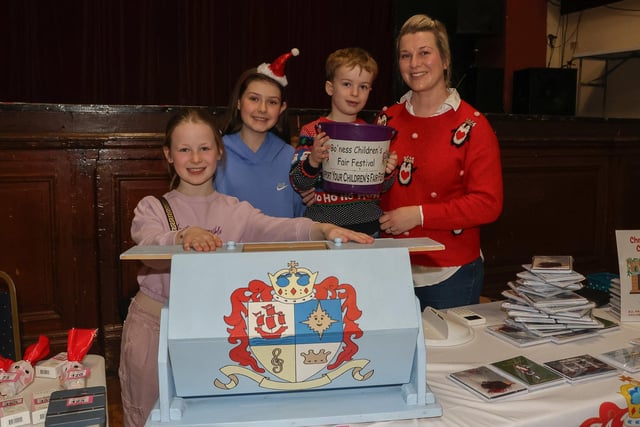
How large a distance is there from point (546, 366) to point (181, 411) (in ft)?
2.81

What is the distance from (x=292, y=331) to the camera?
3.51 ft

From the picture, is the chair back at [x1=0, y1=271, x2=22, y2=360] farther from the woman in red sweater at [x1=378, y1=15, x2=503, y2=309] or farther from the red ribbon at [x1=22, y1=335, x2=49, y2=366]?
the woman in red sweater at [x1=378, y1=15, x2=503, y2=309]

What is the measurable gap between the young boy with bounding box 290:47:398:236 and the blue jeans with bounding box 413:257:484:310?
0.29 metres

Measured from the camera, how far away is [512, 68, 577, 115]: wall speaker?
521cm

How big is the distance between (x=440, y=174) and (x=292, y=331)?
3.27 ft

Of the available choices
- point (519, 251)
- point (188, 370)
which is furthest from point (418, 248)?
point (519, 251)

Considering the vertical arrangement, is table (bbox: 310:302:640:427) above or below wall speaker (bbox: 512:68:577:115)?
below

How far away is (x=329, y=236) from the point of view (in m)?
1.31

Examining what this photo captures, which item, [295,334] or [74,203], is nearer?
[295,334]

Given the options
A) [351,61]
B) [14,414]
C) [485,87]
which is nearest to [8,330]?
[14,414]

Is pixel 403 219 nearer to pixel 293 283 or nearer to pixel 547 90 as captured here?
pixel 293 283

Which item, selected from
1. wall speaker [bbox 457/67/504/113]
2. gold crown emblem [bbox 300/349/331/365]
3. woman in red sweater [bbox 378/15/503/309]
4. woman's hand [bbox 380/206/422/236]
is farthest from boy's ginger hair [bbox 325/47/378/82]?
wall speaker [bbox 457/67/504/113]

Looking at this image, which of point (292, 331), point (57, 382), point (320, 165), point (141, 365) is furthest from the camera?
point (320, 165)

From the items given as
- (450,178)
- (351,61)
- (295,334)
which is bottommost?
(295,334)
